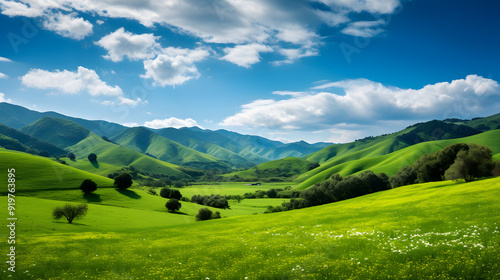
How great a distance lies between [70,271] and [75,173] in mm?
141353

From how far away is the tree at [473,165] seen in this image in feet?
208

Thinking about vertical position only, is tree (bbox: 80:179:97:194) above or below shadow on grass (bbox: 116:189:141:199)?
above

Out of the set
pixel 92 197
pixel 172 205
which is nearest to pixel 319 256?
pixel 172 205

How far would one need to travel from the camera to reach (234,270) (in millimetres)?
19312

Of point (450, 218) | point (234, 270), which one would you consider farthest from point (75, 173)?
point (450, 218)

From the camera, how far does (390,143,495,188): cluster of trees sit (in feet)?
210

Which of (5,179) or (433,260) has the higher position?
(5,179)

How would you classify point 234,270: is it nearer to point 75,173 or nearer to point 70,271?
point 70,271

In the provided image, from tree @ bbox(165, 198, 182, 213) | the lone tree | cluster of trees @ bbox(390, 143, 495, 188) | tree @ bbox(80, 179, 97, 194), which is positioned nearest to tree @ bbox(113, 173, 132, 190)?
tree @ bbox(80, 179, 97, 194)

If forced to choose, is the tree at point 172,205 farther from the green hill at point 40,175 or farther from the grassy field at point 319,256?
the grassy field at point 319,256

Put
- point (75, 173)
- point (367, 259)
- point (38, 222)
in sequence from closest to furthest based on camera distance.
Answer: point (367, 259)
point (38, 222)
point (75, 173)

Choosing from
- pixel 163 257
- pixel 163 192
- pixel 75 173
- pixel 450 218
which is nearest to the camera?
pixel 163 257

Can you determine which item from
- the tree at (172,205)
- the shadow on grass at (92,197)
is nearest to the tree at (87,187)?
the shadow on grass at (92,197)

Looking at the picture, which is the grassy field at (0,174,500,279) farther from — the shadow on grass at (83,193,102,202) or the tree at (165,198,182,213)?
the shadow on grass at (83,193,102,202)
